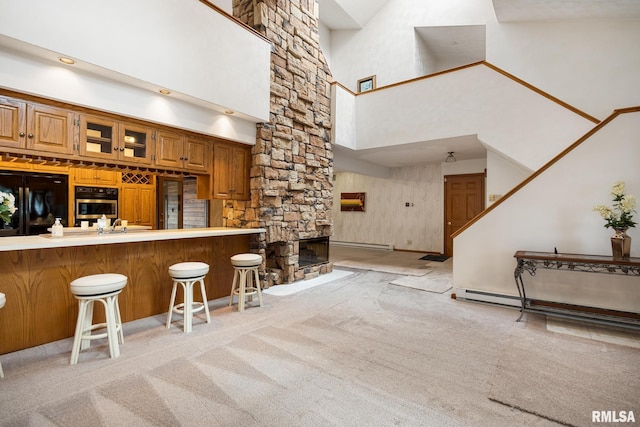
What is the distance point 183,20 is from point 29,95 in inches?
67.9

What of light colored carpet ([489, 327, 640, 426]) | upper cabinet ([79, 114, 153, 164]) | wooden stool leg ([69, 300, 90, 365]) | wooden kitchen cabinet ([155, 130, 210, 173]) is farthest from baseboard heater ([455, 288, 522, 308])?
upper cabinet ([79, 114, 153, 164])

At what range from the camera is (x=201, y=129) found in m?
3.87

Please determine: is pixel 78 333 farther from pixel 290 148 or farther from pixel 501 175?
pixel 501 175

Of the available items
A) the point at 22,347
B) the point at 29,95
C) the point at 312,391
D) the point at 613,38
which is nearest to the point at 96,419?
the point at 312,391

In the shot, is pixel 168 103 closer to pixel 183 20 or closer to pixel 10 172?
pixel 183 20

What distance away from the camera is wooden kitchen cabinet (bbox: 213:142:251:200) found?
4215 millimetres

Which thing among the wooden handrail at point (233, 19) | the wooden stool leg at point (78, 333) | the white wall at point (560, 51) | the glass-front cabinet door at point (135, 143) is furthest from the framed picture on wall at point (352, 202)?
the wooden stool leg at point (78, 333)

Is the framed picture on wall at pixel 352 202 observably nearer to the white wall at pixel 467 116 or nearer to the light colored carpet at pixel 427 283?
the white wall at pixel 467 116

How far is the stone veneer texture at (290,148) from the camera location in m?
4.59

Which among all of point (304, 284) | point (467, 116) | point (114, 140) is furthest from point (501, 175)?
point (114, 140)

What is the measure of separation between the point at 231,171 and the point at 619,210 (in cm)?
478

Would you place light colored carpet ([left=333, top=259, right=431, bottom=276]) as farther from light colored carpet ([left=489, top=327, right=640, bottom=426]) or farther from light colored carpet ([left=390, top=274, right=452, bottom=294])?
light colored carpet ([left=489, top=327, right=640, bottom=426])

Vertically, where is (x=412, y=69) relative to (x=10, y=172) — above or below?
above

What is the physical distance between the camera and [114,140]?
10.4ft
